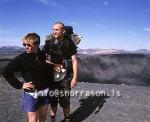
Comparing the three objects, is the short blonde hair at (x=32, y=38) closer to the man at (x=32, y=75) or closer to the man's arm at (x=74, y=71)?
the man at (x=32, y=75)

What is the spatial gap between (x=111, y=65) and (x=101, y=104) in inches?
197

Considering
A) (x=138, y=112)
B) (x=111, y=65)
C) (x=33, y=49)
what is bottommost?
(x=138, y=112)

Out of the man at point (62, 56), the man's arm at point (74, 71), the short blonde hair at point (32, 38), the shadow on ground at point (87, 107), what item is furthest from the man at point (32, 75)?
the shadow on ground at point (87, 107)

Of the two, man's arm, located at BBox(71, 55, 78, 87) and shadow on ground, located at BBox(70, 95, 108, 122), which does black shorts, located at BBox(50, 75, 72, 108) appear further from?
shadow on ground, located at BBox(70, 95, 108, 122)

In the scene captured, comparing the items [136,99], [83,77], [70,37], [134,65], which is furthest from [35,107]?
[134,65]

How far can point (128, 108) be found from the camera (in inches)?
289

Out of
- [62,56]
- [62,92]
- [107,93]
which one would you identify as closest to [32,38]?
[62,56]

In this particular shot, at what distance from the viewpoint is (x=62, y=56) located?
4.95 metres

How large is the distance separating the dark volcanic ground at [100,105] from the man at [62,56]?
42.9 inches

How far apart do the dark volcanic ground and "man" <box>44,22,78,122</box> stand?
1.09 m

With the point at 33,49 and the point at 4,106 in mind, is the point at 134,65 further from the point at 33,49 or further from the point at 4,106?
the point at 33,49

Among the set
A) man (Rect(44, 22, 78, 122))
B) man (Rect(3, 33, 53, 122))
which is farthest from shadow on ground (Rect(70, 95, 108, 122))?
man (Rect(3, 33, 53, 122))

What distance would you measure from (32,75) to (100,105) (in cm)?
425

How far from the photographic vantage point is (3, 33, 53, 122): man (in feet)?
11.8
